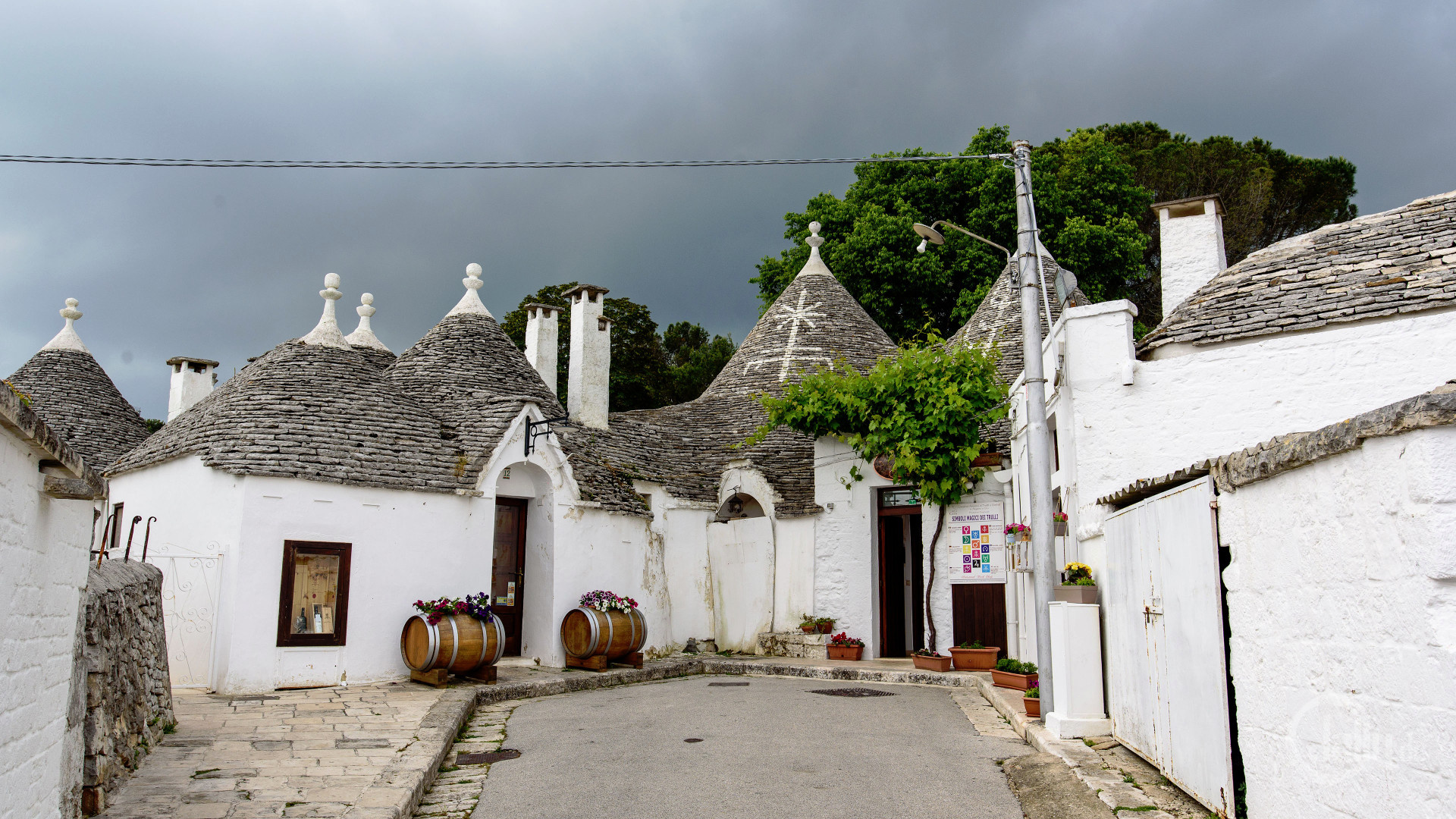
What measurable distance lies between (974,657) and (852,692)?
2.49 m

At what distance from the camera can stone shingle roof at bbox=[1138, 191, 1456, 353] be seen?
957 centimetres

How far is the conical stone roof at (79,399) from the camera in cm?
1897

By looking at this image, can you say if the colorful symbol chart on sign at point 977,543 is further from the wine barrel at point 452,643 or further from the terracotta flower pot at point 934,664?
the wine barrel at point 452,643

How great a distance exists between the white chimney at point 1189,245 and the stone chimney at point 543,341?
10.7 m

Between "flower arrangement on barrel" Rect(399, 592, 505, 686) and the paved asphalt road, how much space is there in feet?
3.08

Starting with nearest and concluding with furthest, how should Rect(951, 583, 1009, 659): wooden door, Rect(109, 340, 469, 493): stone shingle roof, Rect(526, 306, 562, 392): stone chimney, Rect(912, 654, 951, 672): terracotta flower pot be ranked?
1. Rect(109, 340, 469, 493): stone shingle roof
2. Rect(912, 654, 951, 672): terracotta flower pot
3. Rect(951, 583, 1009, 659): wooden door
4. Rect(526, 306, 562, 392): stone chimney

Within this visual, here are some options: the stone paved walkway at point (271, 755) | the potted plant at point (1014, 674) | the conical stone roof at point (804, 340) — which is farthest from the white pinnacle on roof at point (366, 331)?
the potted plant at point (1014, 674)

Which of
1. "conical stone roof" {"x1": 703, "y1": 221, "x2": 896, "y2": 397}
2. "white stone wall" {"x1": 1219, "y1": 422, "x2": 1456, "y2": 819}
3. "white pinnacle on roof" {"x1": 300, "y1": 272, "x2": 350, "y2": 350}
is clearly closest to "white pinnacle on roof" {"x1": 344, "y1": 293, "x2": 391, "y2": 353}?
"white pinnacle on roof" {"x1": 300, "y1": 272, "x2": 350, "y2": 350}

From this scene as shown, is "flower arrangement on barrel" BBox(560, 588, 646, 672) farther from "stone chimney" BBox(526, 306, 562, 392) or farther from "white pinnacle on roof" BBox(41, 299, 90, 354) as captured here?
"white pinnacle on roof" BBox(41, 299, 90, 354)

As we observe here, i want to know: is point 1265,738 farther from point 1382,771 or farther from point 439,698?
point 439,698

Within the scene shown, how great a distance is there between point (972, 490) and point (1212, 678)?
10.6m

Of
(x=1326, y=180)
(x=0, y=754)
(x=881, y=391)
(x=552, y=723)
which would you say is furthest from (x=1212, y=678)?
(x=1326, y=180)

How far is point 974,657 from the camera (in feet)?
46.4

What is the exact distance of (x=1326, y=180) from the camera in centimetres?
3316
